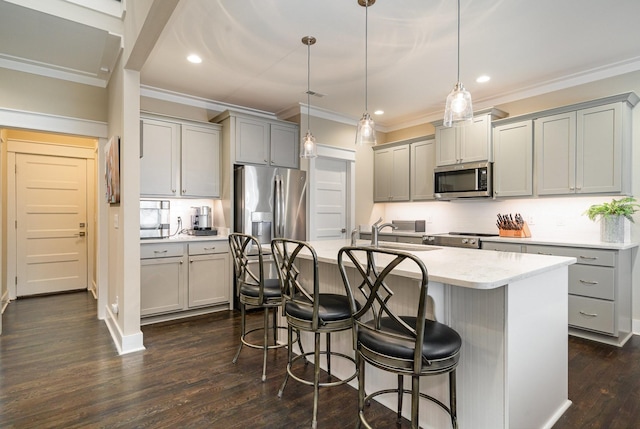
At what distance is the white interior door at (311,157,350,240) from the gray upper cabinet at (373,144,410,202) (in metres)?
0.63

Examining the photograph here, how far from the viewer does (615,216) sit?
3332 millimetres

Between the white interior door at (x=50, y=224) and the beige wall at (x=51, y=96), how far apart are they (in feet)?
6.61

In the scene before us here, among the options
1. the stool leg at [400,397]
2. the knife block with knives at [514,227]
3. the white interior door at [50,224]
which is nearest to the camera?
the stool leg at [400,397]

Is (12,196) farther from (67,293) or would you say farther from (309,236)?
(309,236)

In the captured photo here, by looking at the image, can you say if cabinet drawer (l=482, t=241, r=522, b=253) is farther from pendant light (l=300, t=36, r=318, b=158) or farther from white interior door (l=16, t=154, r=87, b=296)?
white interior door (l=16, t=154, r=87, b=296)

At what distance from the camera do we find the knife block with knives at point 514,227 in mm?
4068

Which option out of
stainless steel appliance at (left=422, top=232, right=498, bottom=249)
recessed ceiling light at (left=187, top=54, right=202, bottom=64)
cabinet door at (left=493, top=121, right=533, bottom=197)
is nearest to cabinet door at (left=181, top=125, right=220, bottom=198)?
recessed ceiling light at (left=187, top=54, right=202, bottom=64)

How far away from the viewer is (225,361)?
2.75 metres

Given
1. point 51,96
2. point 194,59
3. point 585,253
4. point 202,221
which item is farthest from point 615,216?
point 51,96

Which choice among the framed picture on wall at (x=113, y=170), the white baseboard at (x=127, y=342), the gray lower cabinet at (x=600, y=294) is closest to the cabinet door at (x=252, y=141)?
the framed picture on wall at (x=113, y=170)

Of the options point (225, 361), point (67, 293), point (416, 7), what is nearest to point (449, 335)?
point (225, 361)

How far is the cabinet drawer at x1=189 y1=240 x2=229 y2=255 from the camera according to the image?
3982 millimetres

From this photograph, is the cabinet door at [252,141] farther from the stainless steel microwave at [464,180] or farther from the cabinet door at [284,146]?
the stainless steel microwave at [464,180]

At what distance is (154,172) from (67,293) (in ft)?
8.86
